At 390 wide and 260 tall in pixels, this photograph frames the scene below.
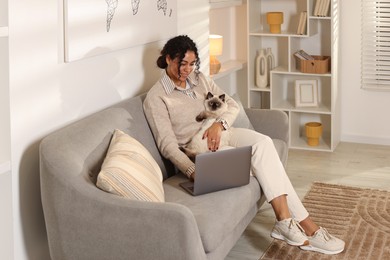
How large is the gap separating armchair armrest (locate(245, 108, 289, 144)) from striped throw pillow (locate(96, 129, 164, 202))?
3.97 ft

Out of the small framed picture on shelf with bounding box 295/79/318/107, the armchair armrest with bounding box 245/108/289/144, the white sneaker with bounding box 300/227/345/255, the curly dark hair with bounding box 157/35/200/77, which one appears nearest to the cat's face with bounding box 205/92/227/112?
the curly dark hair with bounding box 157/35/200/77

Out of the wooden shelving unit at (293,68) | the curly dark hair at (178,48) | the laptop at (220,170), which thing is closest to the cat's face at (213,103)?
the curly dark hair at (178,48)

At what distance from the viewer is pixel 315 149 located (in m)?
5.79

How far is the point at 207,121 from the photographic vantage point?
3.79m

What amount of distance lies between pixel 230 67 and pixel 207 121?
6.57 feet

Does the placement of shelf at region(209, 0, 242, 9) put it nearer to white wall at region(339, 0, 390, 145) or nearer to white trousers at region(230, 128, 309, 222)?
white wall at region(339, 0, 390, 145)

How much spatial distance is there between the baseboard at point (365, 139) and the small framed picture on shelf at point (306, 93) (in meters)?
0.47

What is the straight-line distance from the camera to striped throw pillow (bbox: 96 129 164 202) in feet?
9.28

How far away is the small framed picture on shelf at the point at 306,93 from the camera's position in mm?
5887

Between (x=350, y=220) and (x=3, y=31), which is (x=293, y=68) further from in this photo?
(x=3, y=31)

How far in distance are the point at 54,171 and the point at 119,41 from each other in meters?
1.14

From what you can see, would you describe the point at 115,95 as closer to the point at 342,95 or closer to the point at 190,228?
the point at 190,228

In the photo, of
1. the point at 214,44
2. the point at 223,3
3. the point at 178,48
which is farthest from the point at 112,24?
the point at 223,3

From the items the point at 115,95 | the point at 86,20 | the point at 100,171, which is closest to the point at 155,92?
the point at 115,95
